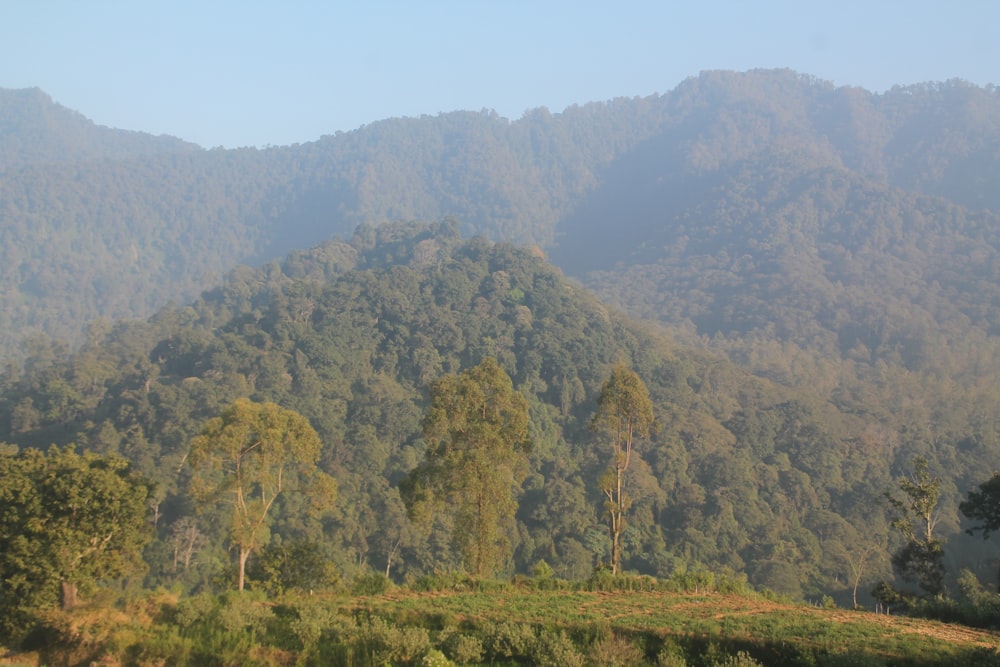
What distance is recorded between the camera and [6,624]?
1476 cm

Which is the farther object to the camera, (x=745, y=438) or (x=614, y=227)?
(x=614, y=227)

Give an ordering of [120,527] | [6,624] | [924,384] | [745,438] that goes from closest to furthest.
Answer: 1. [6,624]
2. [120,527]
3. [745,438]
4. [924,384]

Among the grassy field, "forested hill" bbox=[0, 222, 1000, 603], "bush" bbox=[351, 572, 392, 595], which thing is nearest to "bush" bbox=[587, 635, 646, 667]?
the grassy field

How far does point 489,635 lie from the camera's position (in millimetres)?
11609

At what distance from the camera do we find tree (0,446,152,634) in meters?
15.6

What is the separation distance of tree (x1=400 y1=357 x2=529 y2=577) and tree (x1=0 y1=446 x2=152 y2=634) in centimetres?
679

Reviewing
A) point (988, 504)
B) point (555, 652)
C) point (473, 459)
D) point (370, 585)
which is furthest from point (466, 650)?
point (988, 504)

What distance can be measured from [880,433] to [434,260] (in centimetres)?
6349

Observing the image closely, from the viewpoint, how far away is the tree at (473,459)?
67.2 feet

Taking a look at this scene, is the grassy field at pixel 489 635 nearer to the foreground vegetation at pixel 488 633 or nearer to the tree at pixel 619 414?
the foreground vegetation at pixel 488 633

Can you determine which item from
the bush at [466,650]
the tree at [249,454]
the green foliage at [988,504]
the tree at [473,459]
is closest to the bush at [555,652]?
the bush at [466,650]

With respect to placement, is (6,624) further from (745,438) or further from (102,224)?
(102,224)

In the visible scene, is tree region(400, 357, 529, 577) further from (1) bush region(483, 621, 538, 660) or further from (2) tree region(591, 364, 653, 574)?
(1) bush region(483, 621, 538, 660)

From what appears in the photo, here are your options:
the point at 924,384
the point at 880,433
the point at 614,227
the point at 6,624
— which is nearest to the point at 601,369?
the point at 880,433
